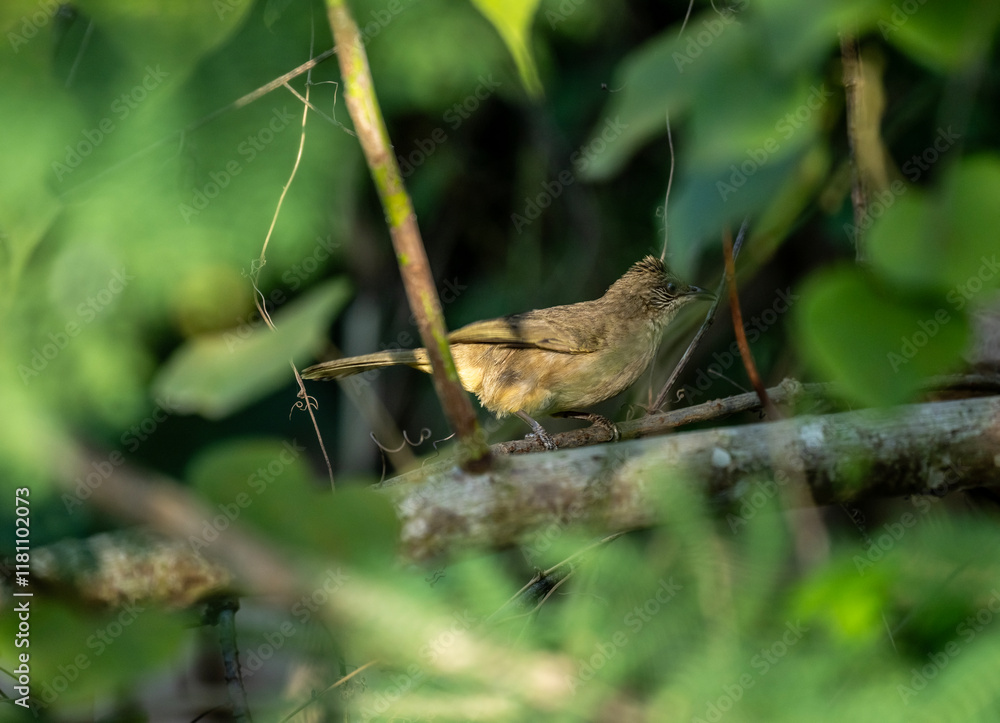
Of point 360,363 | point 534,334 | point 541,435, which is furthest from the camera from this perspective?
point 534,334

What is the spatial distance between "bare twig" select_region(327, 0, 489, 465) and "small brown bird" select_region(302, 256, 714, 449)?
6.09ft


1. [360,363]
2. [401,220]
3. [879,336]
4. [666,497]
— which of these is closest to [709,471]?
[666,497]

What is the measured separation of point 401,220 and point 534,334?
7.67 ft

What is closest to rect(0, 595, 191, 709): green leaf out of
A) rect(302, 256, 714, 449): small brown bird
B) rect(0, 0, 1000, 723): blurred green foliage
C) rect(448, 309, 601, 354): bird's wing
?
rect(0, 0, 1000, 723): blurred green foliage

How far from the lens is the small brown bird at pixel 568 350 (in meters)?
3.32

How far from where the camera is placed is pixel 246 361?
25.3 inches

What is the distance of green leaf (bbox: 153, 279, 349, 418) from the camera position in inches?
23.2

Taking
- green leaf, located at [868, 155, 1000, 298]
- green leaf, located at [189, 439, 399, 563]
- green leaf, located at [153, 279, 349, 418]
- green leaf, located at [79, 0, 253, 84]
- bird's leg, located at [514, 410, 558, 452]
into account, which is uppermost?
green leaf, located at [79, 0, 253, 84]

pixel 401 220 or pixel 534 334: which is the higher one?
pixel 401 220

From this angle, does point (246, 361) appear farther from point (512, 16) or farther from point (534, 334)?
point (534, 334)

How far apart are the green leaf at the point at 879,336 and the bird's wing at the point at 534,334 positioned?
2.69 m

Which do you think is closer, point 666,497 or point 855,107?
point 666,497

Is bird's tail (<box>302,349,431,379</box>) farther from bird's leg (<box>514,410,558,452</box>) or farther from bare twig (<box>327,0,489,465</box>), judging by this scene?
bare twig (<box>327,0,489,465</box>)

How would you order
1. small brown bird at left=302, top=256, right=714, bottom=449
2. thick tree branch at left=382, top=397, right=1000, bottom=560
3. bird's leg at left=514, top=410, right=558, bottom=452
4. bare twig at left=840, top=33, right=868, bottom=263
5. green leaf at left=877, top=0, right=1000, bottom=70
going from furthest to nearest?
small brown bird at left=302, top=256, right=714, bottom=449
bird's leg at left=514, top=410, right=558, bottom=452
thick tree branch at left=382, top=397, right=1000, bottom=560
bare twig at left=840, top=33, right=868, bottom=263
green leaf at left=877, top=0, right=1000, bottom=70
